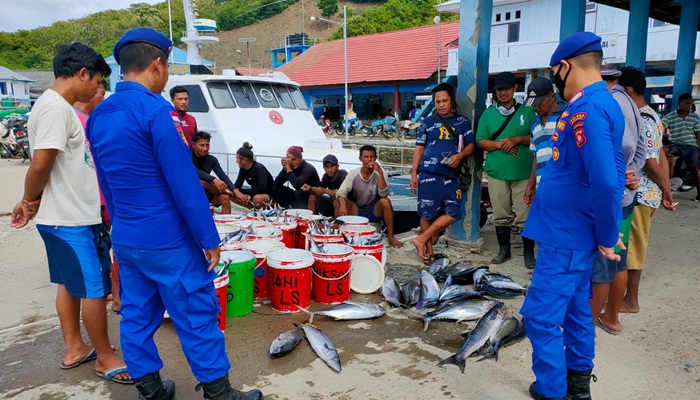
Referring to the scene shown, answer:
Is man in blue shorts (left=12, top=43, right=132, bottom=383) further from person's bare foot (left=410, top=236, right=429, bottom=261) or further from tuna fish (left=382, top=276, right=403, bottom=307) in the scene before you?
person's bare foot (left=410, top=236, right=429, bottom=261)

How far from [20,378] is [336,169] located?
4.27 meters

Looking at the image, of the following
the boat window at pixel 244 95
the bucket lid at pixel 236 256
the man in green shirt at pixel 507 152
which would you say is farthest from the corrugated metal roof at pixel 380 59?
the bucket lid at pixel 236 256

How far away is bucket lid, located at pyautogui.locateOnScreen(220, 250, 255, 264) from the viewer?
3.75m

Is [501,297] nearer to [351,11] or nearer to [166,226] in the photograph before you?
[166,226]

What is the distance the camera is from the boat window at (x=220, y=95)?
358 inches

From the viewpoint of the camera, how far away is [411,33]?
28.8 metres

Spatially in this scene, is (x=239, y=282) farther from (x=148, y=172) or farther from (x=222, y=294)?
(x=148, y=172)

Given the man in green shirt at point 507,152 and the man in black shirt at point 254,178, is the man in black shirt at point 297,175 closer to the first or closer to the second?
the man in black shirt at point 254,178

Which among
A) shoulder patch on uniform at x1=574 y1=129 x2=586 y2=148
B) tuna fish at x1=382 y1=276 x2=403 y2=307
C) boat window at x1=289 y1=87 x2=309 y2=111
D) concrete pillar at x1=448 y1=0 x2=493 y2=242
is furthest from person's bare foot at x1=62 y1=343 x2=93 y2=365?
boat window at x1=289 y1=87 x2=309 y2=111

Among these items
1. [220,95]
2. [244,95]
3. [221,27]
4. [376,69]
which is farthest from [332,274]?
[221,27]

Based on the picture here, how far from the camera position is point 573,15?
638 centimetres

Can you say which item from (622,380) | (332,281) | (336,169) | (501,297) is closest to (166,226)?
(332,281)

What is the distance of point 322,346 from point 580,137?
2.03m

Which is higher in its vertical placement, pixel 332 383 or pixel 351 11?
pixel 351 11
